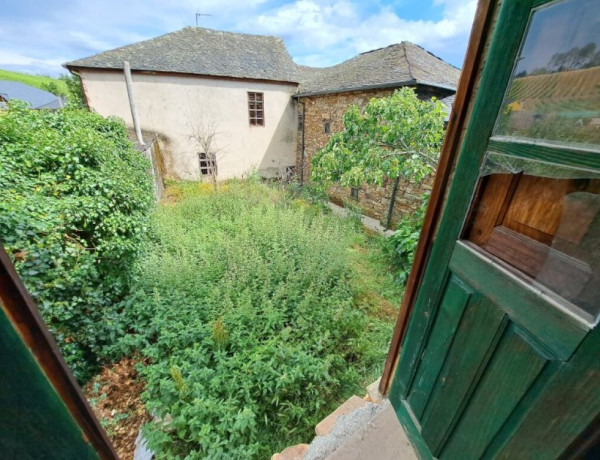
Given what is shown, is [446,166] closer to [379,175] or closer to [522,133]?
[522,133]

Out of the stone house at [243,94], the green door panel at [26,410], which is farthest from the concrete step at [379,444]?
the stone house at [243,94]

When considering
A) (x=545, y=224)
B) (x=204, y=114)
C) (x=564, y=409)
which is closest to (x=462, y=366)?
(x=564, y=409)

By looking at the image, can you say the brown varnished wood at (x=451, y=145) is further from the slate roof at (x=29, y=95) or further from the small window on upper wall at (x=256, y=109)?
the slate roof at (x=29, y=95)

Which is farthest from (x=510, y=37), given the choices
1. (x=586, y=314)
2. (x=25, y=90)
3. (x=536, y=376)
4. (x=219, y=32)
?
(x=25, y=90)

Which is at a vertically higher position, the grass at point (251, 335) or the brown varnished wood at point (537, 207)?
the brown varnished wood at point (537, 207)

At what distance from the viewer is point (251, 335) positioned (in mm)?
2680

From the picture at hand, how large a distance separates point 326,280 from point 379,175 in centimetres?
174

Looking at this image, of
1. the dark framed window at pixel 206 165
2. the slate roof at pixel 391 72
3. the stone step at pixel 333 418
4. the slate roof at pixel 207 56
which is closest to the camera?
the stone step at pixel 333 418

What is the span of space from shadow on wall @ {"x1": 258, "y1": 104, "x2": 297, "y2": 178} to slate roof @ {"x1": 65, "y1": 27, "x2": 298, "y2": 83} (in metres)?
1.52

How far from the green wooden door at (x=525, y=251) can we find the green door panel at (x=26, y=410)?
1281mm

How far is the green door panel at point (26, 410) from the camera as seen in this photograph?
426 mm

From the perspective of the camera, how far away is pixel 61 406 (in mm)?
513

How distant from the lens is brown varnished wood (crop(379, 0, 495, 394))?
1001 millimetres

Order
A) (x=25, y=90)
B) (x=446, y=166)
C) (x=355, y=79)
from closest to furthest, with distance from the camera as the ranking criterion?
1. (x=446, y=166)
2. (x=355, y=79)
3. (x=25, y=90)
